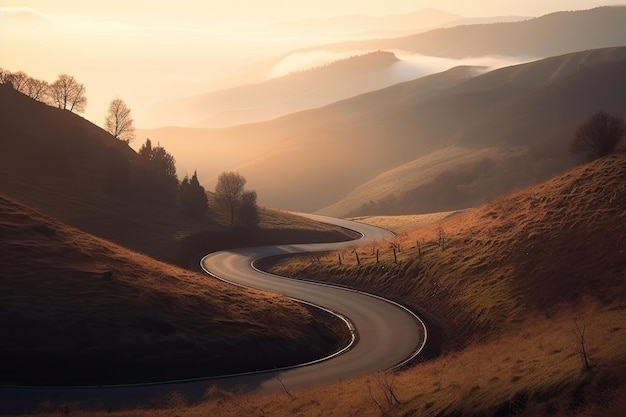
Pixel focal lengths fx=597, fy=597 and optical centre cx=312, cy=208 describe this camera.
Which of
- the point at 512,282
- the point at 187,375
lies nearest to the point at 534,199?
the point at 512,282

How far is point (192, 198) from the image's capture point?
113188 mm

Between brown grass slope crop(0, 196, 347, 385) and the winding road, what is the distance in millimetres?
1558

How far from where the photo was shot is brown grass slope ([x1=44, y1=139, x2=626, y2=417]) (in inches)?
952

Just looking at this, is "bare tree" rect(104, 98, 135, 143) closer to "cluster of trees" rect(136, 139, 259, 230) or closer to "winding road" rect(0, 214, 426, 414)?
"cluster of trees" rect(136, 139, 259, 230)

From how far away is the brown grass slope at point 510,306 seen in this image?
79.3 ft

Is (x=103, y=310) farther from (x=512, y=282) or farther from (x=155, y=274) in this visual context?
(x=512, y=282)

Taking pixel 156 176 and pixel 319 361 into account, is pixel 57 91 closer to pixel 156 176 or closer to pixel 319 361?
pixel 156 176

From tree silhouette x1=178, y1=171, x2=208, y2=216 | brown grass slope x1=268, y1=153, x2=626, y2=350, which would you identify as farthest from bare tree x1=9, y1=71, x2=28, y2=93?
brown grass slope x1=268, y1=153, x2=626, y2=350

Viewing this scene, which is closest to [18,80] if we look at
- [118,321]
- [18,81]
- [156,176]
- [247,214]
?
[18,81]

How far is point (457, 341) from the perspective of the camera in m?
45.1

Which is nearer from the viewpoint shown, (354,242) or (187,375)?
(187,375)

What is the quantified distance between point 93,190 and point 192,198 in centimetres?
1769

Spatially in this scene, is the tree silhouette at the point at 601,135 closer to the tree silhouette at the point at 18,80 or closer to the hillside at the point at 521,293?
the hillside at the point at 521,293

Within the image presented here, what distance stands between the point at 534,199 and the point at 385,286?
17758 millimetres
